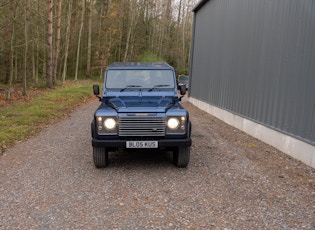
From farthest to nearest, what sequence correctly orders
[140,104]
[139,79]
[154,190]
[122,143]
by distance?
[139,79] → [140,104] → [122,143] → [154,190]

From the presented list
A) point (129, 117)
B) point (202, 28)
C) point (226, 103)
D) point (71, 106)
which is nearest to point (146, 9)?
point (202, 28)

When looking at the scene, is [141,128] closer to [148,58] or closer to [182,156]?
[182,156]

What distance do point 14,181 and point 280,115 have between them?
589cm

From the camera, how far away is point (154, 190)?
4.65 meters

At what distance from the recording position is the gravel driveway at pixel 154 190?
369cm

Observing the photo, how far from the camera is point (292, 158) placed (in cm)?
654

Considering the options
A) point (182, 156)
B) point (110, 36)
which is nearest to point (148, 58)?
point (110, 36)

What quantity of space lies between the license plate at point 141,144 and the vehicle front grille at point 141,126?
0.13 metres

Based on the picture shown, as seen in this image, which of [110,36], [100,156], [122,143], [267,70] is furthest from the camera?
[110,36]

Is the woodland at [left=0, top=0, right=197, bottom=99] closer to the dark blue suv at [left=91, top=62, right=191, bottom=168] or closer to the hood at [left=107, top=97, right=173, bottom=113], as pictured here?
the hood at [left=107, top=97, right=173, bottom=113]

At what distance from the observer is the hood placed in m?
5.41

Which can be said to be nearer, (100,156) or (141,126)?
(141,126)

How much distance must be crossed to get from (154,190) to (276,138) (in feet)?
13.3

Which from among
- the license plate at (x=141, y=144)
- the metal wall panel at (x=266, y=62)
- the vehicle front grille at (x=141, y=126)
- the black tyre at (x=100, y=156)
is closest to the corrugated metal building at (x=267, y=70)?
the metal wall panel at (x=266, y=62)
